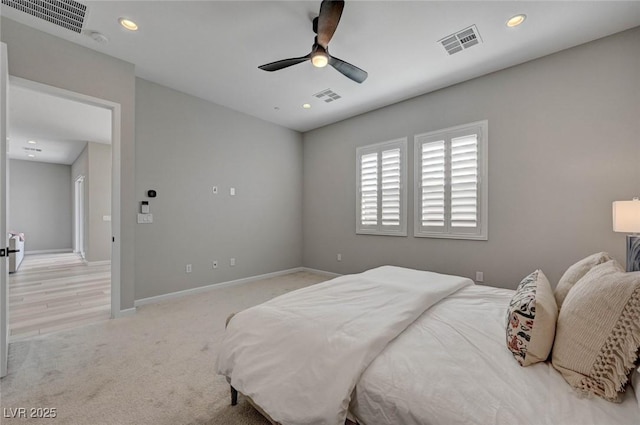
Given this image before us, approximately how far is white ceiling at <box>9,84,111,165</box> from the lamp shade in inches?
240

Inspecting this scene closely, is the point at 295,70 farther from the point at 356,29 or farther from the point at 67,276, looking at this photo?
the point at 67,276

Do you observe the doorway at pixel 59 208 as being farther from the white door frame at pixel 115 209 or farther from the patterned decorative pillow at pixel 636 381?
the patterned decorative pillow at pixel 636 381

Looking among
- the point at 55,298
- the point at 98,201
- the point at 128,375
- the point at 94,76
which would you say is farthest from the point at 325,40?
the point at 98,201

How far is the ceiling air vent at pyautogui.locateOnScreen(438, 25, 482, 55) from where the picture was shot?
8.79ft

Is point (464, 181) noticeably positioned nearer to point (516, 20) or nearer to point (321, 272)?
point (516, 20)

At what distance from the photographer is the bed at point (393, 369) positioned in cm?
92

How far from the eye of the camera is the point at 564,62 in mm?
2988

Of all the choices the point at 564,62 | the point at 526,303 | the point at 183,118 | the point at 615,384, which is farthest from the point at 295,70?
the point at 615,384

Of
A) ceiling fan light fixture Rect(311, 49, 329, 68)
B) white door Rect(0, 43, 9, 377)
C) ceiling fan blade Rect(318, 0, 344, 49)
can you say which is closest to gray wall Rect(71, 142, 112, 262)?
white door Rect(0, 43, 9, 377)

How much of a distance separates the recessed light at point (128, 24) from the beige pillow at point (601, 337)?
387 cm

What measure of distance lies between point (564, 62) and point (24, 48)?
558cm

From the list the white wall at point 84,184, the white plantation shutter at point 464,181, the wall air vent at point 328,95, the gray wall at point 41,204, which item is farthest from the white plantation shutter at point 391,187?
the gray wall at point 41,204

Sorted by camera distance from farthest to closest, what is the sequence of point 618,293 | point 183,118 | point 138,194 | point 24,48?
point 183,118
point 138,194
point 24,48
point 618,293

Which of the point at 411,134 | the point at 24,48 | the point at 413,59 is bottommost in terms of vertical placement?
the point at 411,134
